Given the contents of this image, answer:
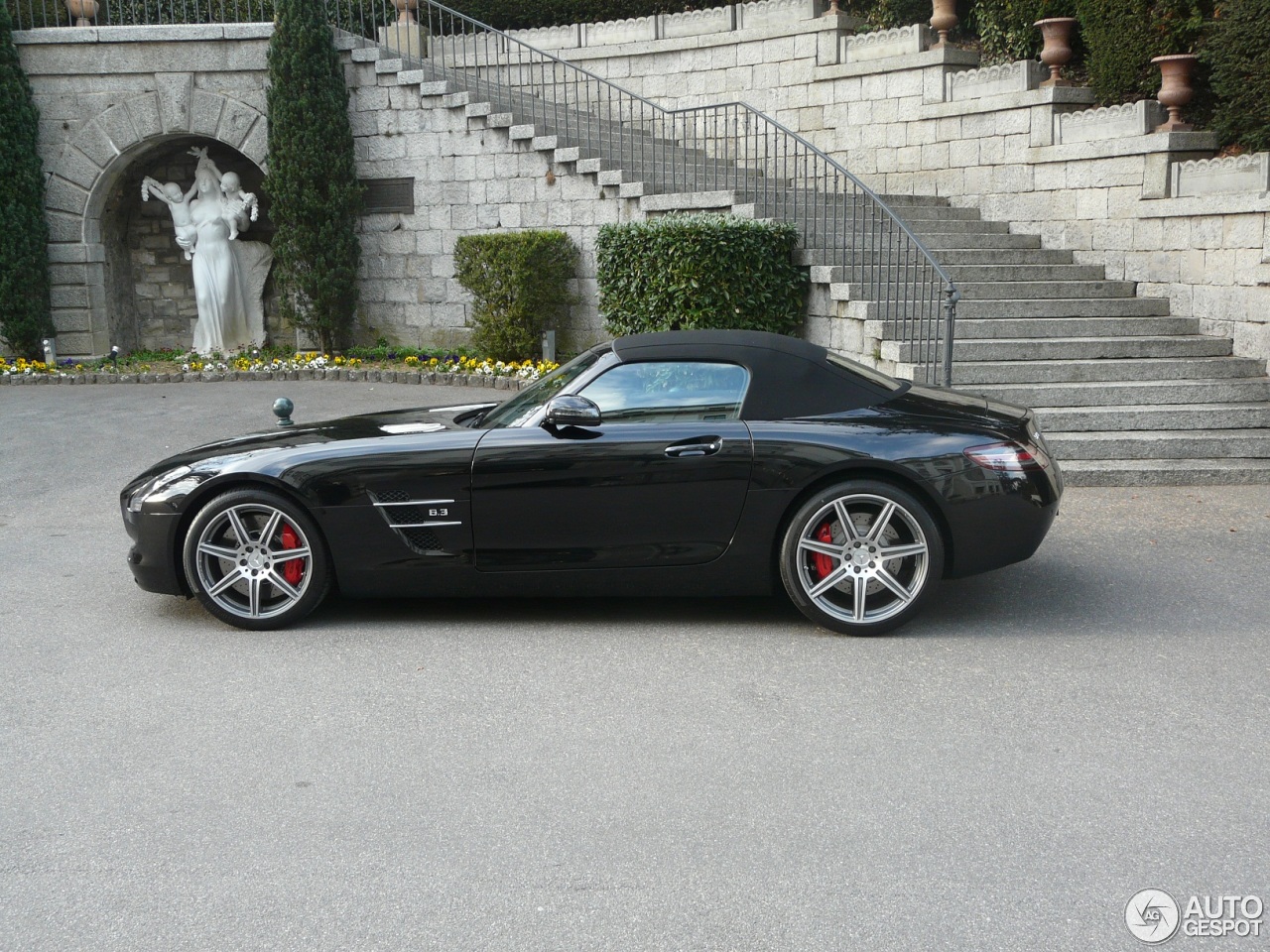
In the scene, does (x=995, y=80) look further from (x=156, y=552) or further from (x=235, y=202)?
(x=156, y=552)

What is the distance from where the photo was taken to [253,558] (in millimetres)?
5469

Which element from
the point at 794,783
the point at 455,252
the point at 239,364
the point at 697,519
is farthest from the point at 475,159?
the point at 794,783

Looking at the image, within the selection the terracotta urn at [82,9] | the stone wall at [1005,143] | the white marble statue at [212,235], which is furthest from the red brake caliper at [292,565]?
the terracotta urn at [82,9]

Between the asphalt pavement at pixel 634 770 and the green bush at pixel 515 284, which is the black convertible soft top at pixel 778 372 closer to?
the asphalt pavement at pixel 634 770

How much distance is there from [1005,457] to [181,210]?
13.8m

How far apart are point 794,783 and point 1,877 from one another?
2.30m

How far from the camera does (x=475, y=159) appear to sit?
15.1 metres

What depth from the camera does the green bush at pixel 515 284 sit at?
13867 mm

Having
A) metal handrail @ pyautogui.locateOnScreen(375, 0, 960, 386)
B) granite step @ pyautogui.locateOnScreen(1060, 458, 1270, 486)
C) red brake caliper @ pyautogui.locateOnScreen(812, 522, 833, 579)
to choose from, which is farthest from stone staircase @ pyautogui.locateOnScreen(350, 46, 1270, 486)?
red brake caliper @ pyautogui.locateOnScreen(812, 522, 833, 579)

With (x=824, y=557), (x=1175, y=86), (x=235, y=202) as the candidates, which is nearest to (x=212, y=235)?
(x=235, y=202)

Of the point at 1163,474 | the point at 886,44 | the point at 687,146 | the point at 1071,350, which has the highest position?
the point at 886,44

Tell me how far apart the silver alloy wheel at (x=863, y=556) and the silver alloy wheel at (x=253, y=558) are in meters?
2.26

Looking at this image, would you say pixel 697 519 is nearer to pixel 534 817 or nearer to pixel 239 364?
pixel 534 817

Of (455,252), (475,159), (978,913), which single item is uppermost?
(475,159)
